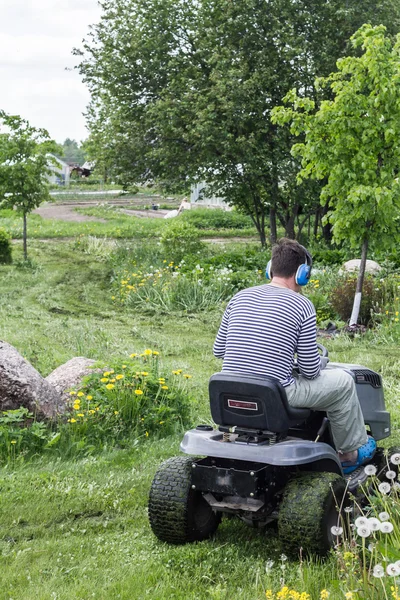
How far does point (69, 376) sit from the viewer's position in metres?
6.80

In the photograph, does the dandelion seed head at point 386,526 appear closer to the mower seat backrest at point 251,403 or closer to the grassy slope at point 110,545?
the grassy slope at point 110,545

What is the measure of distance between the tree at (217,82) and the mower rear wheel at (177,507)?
14371mm

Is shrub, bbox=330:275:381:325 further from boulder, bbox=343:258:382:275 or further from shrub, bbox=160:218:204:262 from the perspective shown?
shrub, bbox=160:218:204:262

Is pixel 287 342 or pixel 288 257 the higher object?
pixel 288 257

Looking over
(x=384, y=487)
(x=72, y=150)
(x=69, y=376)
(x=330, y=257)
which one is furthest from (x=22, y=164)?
(x=72, y=150)

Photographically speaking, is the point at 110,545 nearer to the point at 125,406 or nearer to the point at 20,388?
the point at 20,388

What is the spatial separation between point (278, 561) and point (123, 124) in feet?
57.2

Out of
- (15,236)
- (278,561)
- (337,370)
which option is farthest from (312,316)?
(15,236)

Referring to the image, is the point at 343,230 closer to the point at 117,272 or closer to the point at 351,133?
the point at 351,133

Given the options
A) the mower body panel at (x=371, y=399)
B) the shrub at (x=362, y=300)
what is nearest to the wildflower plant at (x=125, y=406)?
the mower body panel at (x=371, y=399)

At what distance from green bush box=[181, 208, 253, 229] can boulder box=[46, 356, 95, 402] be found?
79.7 ft

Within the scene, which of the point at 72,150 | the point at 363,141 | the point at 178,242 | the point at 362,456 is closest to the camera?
the point at 362,456

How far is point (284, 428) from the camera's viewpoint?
4.08 meters

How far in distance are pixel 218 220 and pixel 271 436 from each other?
28.5 metres
